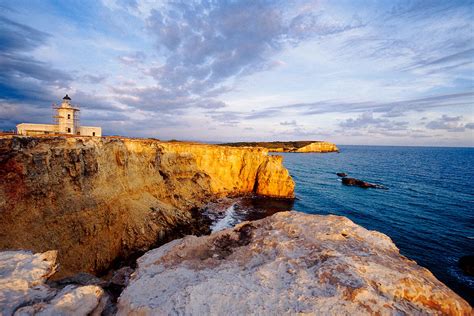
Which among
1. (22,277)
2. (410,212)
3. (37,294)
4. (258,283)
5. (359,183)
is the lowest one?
(410,212)

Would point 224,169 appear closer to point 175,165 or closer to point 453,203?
point 175,165

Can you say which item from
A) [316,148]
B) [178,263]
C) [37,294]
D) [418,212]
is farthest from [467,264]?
[316,148]

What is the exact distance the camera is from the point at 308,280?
612 cm

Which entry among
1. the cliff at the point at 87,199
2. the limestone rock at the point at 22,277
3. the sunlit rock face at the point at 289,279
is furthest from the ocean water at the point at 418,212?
the limestone rock at the point at 22,277

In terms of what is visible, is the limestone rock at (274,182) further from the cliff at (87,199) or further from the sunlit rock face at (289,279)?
the sunlit rock face at (289,279)

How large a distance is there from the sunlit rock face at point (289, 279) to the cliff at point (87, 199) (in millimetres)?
12538

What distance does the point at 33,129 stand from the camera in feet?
93.7

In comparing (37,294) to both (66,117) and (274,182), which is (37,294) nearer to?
(66,117)

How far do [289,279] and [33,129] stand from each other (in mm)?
33389

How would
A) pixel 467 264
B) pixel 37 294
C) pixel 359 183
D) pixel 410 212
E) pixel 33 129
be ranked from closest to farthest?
pixel 37 294 < pixel 467 264 < pixel 33 129 < pixel 410 212 < pixel 359 183

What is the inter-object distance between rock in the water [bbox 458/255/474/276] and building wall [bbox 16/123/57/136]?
4228cm

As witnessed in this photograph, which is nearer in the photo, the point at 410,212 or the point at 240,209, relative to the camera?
the point at 240,209

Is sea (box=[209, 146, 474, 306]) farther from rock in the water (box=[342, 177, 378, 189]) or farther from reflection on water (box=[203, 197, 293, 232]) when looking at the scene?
rock in the water (box=[342, 177, 378, 189])

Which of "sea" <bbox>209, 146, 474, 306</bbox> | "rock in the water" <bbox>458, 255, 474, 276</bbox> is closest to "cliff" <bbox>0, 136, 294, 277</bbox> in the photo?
"sea" <bbox>209, 146, 474, 306</bbox>
